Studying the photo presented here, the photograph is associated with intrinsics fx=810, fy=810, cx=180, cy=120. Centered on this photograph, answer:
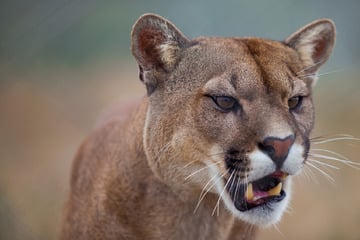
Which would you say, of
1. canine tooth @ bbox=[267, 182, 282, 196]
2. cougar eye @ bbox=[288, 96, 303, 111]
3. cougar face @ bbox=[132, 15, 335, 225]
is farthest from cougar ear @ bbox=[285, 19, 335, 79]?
canine tooth @ bbox=[267, 182, 282, 196]

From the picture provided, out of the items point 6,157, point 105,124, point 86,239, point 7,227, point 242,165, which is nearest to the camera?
point 242,165

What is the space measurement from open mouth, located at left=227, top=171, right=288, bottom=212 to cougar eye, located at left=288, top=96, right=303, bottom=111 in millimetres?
407

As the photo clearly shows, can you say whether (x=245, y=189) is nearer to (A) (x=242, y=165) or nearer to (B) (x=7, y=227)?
(A) (x=242, y=165)

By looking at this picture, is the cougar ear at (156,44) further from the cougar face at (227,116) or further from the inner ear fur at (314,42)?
the inner ear fur at (314,42)

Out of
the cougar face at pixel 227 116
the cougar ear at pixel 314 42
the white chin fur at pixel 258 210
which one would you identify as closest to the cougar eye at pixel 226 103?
the cougar face at pixel 227 116

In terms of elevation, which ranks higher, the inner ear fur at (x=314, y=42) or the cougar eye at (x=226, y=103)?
the inner ear fur at (x=314, y=42)

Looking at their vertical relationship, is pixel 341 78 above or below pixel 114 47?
below

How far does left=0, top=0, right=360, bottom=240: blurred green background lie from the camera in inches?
309

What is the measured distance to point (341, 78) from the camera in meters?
9.50

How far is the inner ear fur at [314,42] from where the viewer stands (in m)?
4.76

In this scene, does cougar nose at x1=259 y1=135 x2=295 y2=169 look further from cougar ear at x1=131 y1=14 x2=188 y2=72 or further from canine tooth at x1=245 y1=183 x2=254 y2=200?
cougar ear at x1=131 y1=14 x2=188 y2=72

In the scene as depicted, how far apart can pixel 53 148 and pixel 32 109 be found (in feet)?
1.90

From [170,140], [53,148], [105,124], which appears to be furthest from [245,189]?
[53,148]

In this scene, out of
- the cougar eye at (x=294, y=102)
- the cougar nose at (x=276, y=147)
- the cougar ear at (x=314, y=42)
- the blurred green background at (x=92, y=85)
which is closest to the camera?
the cougar nose at (x=276, y=147)
